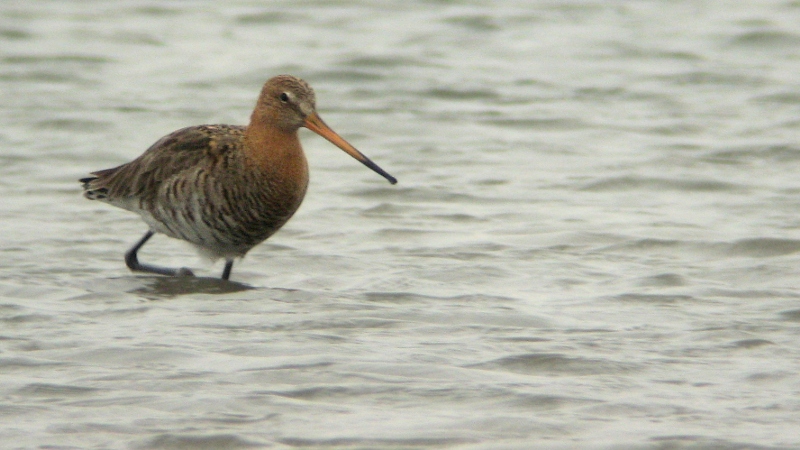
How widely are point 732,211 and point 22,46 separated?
27.7 feet

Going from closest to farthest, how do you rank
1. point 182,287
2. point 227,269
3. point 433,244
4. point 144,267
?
point 182,287
point 227,269
point 144,267
point 433,244

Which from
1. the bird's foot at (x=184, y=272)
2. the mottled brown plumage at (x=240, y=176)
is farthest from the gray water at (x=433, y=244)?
the mottled brown plumage at (x=240, y=176)

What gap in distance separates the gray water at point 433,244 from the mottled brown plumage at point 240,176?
33cm

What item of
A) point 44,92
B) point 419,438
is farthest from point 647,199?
point 44,92

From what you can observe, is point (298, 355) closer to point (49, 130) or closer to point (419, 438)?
point (419, 438)

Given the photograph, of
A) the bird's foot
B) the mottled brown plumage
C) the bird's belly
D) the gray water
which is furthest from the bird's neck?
the bird's foot

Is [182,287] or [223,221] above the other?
[223,221]

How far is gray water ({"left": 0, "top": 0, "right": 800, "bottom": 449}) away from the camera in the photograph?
5262 millimetres

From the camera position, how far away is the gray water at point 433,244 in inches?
207

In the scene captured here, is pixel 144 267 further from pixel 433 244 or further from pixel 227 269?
pixel 433 244

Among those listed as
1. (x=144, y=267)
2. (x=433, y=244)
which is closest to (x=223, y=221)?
(x=144, y=267)

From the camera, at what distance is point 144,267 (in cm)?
759

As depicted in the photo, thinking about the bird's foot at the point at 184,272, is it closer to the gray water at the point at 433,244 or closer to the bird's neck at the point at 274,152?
the gray water at the point at 433,244

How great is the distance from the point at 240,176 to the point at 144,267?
0.93 metres
